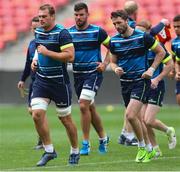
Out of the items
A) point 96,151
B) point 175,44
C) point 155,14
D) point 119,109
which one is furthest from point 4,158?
point 155,14

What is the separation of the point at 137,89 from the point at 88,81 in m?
1.35

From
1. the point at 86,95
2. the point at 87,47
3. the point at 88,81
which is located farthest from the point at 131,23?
the point at 86,95

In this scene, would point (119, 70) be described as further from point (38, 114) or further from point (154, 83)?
point (38, 114)

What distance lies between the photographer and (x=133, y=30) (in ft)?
37.7

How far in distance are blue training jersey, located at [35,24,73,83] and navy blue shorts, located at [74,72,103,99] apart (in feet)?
4.93

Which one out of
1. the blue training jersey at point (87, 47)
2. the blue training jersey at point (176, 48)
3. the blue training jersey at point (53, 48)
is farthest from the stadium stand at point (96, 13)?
the blue training jersey at point (53, 48)

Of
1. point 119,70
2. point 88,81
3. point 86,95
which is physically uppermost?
point 119,70

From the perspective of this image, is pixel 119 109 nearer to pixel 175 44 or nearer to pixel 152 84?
pixel 175 44

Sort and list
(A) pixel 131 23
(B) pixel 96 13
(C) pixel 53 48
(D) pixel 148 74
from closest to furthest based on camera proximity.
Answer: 1. (C) pixel 53 48
2. (D) pixel 148 74
3. (A) pixel 131 23
4. (B) pixel 96 13

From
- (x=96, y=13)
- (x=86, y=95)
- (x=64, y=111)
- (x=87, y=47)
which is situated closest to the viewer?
(x=64, y=111)

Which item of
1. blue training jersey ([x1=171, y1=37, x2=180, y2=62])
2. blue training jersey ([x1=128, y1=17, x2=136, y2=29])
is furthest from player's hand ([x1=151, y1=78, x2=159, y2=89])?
blue training jersey ([x1=171, y1=37, x2=180, y2=62])

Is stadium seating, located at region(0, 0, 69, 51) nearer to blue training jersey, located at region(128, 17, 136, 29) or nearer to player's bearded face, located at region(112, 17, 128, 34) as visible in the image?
blue training jersey, located at region(128, 17, 136, 29)

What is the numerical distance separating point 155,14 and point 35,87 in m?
17.5

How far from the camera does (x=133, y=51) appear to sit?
37.6ft
